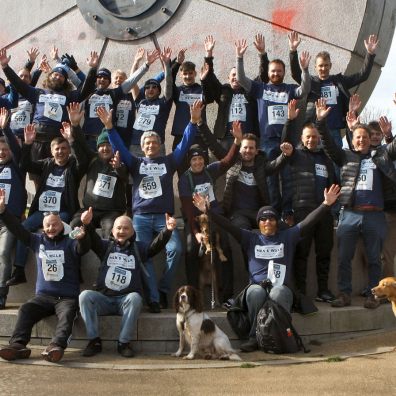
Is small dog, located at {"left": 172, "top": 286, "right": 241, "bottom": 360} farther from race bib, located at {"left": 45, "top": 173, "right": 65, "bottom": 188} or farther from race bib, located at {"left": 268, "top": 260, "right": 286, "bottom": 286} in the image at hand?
race bib, located at {"left": 45, "top": 173, "right": 65, "bottom": 188}

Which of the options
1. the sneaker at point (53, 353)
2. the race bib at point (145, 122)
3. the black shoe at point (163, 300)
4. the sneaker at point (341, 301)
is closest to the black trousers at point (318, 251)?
the sneaker at point (341, 301)

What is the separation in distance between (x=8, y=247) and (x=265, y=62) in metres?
3.26

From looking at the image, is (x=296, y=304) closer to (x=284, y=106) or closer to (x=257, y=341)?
(x=257, y=341)

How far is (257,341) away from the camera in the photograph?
21.1 feet

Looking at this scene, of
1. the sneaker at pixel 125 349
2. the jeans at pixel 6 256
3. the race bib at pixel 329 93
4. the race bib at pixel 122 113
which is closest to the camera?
the sneaker at pixel 125 349

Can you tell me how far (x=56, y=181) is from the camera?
754 cm

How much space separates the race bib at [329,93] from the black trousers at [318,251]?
4.82 ft

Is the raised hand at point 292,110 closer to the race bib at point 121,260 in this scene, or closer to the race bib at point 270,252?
the race bib at point 270,252

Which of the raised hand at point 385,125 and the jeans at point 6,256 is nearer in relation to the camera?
the jeans at point 6,256

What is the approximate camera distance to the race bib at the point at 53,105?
8.18 m

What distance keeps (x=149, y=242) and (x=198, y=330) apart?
3.92 feet

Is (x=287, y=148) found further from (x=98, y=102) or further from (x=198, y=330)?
(x=98, y=102)

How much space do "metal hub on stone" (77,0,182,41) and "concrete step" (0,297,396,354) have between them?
3.88m

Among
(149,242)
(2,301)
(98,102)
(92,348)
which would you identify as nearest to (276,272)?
(149,242)
